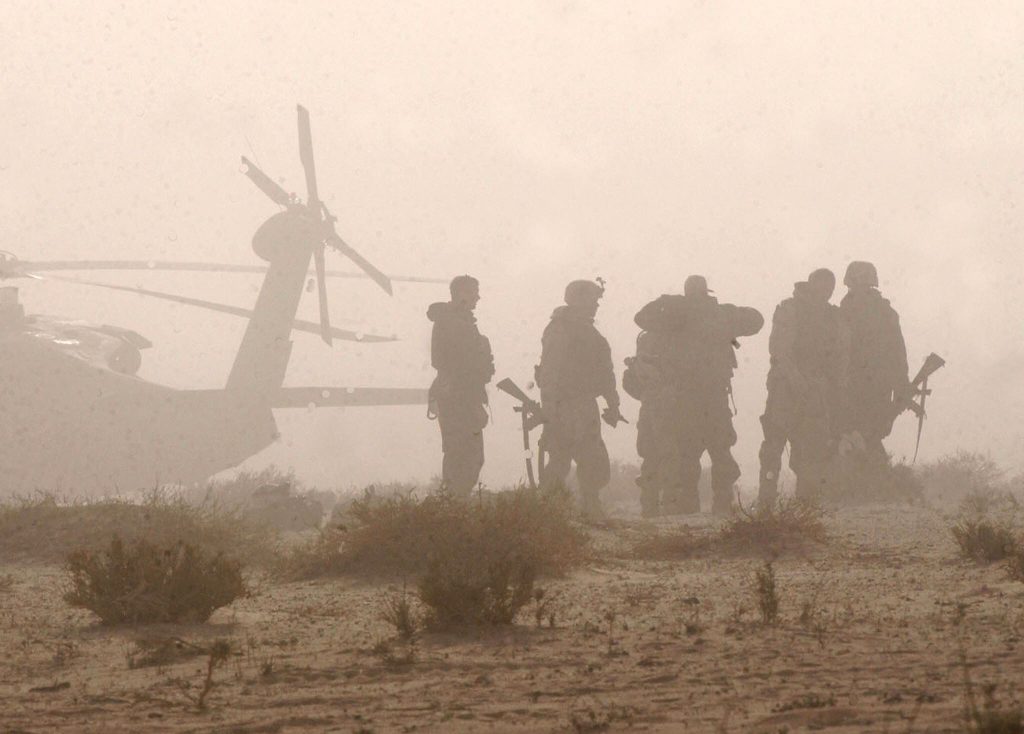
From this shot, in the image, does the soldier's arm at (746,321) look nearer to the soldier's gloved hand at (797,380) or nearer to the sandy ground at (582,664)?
the soldier's gloved hand at (797,380)

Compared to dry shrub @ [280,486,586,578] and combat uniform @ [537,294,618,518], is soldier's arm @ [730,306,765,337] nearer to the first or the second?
combat uniform @ [537,294,618,518]

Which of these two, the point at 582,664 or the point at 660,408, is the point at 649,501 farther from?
the point at 582,664

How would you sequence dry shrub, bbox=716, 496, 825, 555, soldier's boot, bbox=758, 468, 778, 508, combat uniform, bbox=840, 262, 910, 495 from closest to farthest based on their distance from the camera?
dry shrub, bbox=716, 496, 825, 555
soldier's boot, bbox=758, 468, 778, 508
combat uniform, bbox=840, 262, 910, 495

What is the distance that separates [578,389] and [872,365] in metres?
3.23

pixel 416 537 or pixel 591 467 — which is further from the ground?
pixel 591 467

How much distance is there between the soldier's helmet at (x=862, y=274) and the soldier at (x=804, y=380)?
1.95 feet

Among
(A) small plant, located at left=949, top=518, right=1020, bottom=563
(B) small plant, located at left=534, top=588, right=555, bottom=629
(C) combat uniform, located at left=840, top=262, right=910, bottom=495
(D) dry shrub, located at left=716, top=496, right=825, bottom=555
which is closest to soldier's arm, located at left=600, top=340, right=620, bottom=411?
(C) combat uniform, located at left=840, top=262, right=910, bottom=495

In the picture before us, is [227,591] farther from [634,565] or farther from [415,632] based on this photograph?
[634,565]

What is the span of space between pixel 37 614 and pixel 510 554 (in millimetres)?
2730

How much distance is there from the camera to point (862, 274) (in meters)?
14.7

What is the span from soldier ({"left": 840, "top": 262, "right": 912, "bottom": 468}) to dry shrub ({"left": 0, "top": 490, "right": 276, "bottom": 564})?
6.60m

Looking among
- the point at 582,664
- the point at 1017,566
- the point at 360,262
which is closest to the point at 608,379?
the point at 1017,566

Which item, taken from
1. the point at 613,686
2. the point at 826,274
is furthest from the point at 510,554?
the point at 826,274

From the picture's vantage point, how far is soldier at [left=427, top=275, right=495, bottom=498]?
14125 mm
